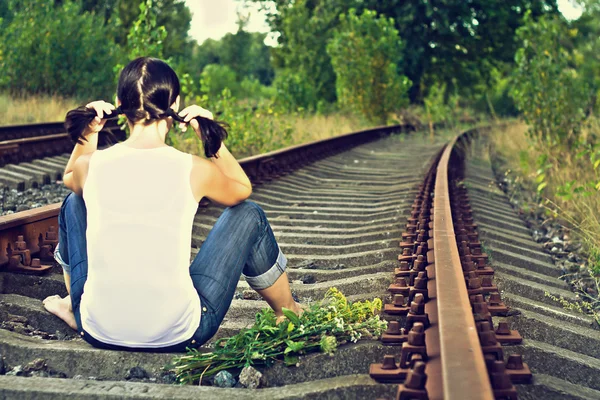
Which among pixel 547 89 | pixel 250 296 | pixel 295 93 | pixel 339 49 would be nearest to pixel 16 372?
pixel 250 296

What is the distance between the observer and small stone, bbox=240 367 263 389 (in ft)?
9.66

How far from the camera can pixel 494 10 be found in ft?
93.5

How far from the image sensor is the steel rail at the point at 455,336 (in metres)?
2.09

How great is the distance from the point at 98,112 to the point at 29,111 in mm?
12444

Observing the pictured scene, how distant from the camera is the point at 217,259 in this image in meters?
3.28

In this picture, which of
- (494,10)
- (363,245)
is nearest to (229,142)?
(363,245)

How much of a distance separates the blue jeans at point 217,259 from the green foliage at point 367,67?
17538 millimetres

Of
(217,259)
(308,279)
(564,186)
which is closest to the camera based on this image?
(217,259)

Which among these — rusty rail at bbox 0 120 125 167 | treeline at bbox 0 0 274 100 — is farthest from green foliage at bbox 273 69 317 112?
rusty rail at bbox 0 120 125 167

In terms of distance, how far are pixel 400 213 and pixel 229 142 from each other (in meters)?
4.56

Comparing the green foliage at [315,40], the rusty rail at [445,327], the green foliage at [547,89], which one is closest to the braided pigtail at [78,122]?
the rusty rail at [445,327]

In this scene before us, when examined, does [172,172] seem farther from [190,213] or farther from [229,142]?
[229,142]

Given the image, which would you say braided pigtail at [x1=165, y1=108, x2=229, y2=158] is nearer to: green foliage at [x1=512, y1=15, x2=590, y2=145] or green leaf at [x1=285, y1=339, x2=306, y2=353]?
green leaf at [x1=285, y1=339, x2=306, y2=353]

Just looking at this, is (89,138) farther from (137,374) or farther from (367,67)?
(367,67)
